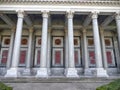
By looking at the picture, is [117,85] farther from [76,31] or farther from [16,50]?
[76,31]

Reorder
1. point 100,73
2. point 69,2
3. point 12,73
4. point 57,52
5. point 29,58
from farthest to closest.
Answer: point 57,52 < point 29,58 < point 69,2 < point 100,73 < point 12,73

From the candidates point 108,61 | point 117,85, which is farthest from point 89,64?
point 117,85

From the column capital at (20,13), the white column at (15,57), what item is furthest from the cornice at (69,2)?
the white column at (15,57)

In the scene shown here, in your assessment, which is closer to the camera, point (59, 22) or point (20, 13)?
point (20, 13)

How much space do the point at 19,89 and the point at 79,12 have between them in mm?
12594

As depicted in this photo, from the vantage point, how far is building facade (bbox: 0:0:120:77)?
21422 millimetres

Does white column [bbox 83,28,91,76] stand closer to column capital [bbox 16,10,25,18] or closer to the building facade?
the building facade

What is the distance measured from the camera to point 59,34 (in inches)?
1049

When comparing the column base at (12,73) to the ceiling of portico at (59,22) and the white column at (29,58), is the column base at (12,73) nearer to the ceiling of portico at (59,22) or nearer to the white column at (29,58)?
the white column at (29,58)

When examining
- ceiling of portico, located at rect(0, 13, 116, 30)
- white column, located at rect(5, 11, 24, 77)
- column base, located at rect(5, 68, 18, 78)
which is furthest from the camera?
ceiling of portico, located at rect(0, 13, 116, 30)

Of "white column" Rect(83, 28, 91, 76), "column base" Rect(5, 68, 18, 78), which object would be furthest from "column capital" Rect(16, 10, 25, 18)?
"white column" Rect(83, 28, 91, 76)

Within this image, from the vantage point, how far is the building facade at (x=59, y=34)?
2142 cm

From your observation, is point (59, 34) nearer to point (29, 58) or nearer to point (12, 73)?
point (29, 58)

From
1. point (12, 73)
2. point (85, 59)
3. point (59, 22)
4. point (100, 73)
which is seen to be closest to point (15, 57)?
point (12, 73)
